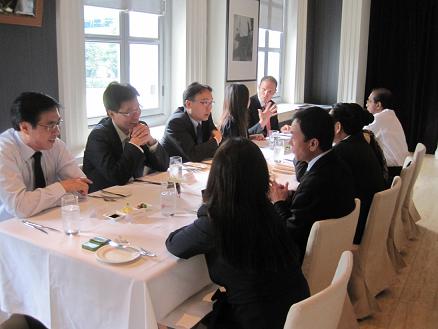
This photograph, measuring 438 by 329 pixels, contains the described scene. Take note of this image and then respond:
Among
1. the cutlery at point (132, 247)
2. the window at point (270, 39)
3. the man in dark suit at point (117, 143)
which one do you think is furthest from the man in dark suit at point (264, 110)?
the cutlery at point (132, 247)

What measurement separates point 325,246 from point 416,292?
1.47 meters

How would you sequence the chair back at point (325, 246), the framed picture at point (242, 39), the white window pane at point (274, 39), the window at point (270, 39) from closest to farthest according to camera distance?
the chair back at point (325, 246), the framed picture at point (242, 39), the window at point (270, 39), the white window pane at point (274, 39)

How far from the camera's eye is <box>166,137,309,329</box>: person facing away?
1396 mm

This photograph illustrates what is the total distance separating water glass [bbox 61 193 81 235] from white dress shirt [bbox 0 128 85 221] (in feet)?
0.52

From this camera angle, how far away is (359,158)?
8.25ft

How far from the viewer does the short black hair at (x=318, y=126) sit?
6.82ft

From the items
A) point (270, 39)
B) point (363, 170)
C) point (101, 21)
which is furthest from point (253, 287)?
point (270, 39)

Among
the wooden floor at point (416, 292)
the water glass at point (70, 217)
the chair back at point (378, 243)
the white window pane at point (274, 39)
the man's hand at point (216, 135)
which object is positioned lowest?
the wooden floor at point (416, 292)

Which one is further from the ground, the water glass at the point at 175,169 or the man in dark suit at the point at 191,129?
the man in dark suit at the point at 191,129

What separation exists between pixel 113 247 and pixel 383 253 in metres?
1.61

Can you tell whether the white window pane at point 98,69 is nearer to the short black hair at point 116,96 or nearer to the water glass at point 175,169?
the short black hair at point 116,96

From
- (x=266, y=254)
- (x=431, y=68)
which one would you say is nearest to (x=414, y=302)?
(x=266, y=254)

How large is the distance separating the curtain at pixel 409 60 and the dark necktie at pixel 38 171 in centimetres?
610

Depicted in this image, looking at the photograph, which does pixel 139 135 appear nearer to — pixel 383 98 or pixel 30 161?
pixel 30 161
